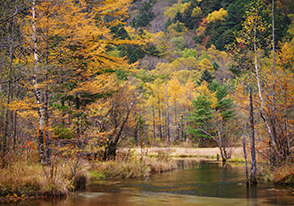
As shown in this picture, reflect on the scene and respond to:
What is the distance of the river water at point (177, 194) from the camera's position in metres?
8.03

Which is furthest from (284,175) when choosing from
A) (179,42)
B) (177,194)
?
(179,42)

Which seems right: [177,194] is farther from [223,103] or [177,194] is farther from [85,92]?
[223,103]

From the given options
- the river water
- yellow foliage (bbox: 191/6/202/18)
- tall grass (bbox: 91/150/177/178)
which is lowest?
the river water

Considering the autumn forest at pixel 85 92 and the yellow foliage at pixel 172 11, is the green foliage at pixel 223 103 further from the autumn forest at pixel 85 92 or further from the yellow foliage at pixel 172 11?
the yellow foliage at pixel 172 11

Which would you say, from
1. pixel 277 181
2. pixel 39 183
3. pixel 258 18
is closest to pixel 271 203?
pixel 277 181

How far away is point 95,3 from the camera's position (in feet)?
49.3

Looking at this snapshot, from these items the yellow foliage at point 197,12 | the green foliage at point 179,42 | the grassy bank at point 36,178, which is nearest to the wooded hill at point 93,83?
the grassy bank at point 36,178

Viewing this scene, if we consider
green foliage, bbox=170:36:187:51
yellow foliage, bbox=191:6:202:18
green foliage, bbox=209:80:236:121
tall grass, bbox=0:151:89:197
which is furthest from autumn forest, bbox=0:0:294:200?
yellow foliage, bbox=191:6:202:18

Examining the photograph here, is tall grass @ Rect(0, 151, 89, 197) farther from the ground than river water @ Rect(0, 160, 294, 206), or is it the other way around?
tall grass @ Rect(0, 151, 89, 197)

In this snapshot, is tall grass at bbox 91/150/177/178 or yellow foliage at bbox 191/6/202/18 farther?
yellow foliage at bbox 191/6/202/18

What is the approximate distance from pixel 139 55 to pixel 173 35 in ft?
132

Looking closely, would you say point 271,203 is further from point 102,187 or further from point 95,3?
point 95,3

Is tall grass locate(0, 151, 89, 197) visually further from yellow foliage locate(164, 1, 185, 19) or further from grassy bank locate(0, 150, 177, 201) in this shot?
yellow foliage locate(164, 1, 185, 19)

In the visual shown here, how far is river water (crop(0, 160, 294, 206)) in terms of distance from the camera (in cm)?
803
